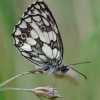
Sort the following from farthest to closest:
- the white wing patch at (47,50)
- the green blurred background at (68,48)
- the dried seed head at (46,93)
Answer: the white wing patch at (47,50), the green blurred background at (68,48), the dried seed head at (46,93)

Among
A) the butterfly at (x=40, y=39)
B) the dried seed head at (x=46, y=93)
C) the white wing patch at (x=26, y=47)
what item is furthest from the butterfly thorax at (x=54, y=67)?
the dried seed head at (x=46, y=93)

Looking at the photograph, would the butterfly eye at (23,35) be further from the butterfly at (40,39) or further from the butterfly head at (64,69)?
the butterfly head at (64,69)

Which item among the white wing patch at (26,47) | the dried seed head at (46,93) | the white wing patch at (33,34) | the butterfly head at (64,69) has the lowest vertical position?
the dried seed head at (46,93)

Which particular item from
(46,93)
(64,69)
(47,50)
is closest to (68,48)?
(47,50)

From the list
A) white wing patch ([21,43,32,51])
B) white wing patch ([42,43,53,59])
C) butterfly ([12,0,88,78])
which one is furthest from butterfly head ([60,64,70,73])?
white wing patch ([21,43,32,51])

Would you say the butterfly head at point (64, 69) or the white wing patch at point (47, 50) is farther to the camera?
the white wing patch at point (47, 50)

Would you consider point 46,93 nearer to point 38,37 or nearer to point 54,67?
point 54,67

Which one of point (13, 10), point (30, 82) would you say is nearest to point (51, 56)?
point (13, 10)
